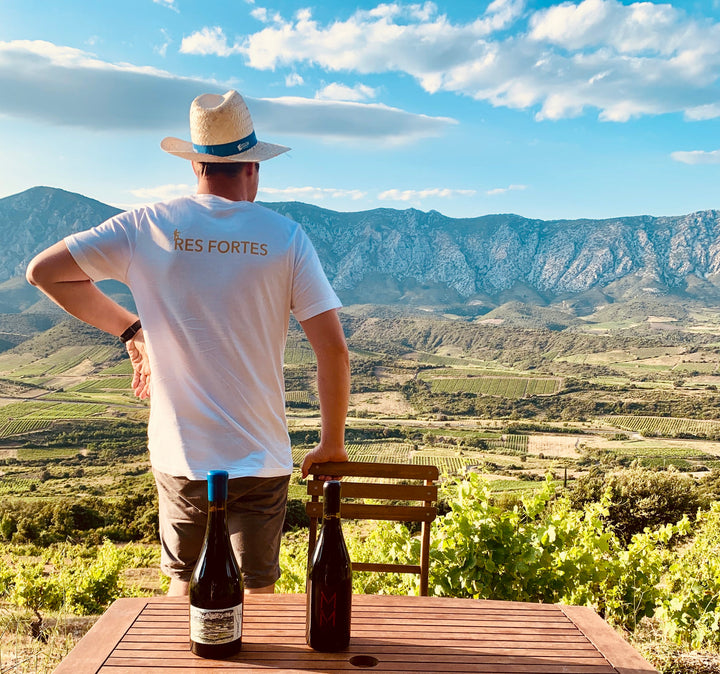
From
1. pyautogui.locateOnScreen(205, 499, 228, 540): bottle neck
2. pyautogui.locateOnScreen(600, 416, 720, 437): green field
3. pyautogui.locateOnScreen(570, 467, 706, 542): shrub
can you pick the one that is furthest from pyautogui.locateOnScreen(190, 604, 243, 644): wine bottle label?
pyautogui.locateOnScreen(600, 416, 720, 437): green field

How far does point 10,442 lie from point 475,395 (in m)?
50.9

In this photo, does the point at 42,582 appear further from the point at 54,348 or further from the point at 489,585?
the point at 54,348

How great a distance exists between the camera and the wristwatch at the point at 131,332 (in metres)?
1.97

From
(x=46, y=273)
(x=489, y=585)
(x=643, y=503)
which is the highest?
(x=46, y=273)

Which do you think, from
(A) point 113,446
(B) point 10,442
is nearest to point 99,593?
(A) point 113,446

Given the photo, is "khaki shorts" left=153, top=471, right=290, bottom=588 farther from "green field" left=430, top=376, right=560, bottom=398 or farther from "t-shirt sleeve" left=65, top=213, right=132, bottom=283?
"green field" left=430, top=376, right=560, bottom=398

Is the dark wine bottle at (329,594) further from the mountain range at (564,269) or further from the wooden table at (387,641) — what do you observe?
the mountain range at (564,269)

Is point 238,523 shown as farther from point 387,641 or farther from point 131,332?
point 131,332

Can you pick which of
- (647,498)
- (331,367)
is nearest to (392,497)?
(331,367)

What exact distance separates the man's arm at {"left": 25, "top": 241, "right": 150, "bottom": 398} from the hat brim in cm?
40

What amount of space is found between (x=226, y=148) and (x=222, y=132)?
0.13 ft

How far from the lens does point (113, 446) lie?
59688 mm

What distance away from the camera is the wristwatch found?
1.97 metres

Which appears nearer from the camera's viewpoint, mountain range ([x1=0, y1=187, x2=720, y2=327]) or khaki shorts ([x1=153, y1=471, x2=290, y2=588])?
khaki shorts ([x1=153, y1=471, x2=290, y2=588])
